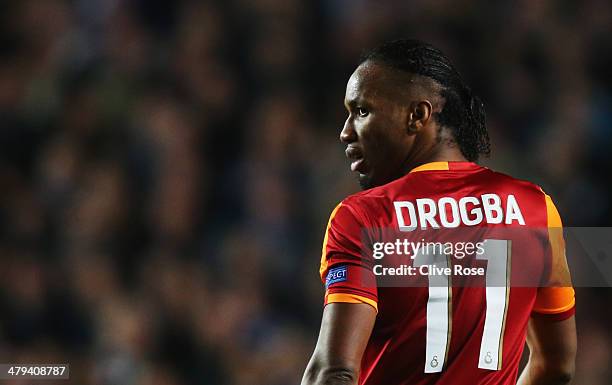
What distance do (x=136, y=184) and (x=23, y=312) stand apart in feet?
3.44

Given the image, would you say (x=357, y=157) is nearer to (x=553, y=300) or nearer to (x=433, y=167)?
(x=433, y=167)

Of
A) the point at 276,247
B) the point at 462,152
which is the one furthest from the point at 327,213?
the point at 462,152

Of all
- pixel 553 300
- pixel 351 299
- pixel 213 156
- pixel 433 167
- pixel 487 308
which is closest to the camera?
pixel 351 299

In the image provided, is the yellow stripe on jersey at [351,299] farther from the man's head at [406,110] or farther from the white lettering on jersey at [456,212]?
the man's head at [406,110]

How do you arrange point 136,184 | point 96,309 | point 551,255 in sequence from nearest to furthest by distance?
point 551,255
point 96,309
point 136,184

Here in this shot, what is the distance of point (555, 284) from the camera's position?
8.36 ft

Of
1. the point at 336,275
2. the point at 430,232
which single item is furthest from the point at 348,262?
the point at 430,232

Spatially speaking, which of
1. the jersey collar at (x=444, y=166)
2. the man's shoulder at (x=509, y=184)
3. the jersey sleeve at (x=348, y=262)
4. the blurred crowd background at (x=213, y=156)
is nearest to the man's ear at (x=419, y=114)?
the jersey collar at (x=444, y=166)

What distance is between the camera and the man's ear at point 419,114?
2.51m

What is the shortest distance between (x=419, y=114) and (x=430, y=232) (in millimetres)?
342

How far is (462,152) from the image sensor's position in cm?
259

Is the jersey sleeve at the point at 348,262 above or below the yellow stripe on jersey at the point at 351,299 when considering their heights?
above

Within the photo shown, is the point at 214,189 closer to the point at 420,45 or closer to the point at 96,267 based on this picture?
the point at 96,267

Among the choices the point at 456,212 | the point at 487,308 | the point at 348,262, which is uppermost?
the point at 456,212
